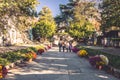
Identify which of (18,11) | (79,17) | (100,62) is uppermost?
(79,17)

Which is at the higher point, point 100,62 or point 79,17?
point 79,17

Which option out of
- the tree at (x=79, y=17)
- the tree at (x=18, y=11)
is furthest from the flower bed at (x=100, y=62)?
the tree at (x=79, y=17)

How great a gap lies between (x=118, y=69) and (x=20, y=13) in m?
6.81

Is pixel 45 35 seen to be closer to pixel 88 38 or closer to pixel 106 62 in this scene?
pixel 88 38

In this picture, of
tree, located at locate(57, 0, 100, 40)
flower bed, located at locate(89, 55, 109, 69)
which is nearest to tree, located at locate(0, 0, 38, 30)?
flower bed, located at locate(89, 55, 109, 69)

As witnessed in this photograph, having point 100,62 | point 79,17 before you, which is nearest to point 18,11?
point 100,62

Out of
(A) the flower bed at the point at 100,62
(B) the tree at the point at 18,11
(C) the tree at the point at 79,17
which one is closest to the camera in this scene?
(B) the tree at the point at 18,11

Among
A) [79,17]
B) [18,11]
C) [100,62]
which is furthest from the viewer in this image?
[79,17]

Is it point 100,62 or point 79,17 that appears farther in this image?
point 79,17

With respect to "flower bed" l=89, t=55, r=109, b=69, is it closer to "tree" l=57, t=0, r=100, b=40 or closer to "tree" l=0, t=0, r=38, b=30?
"tree" l=0, t=0, r=38, b=30

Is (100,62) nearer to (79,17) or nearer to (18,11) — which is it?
(18,11)

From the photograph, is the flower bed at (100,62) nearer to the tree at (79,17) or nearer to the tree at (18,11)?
the tree at (18,11)

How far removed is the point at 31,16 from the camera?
21.6m

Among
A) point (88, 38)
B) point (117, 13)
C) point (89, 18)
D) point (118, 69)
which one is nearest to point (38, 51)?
point (117, 13)
